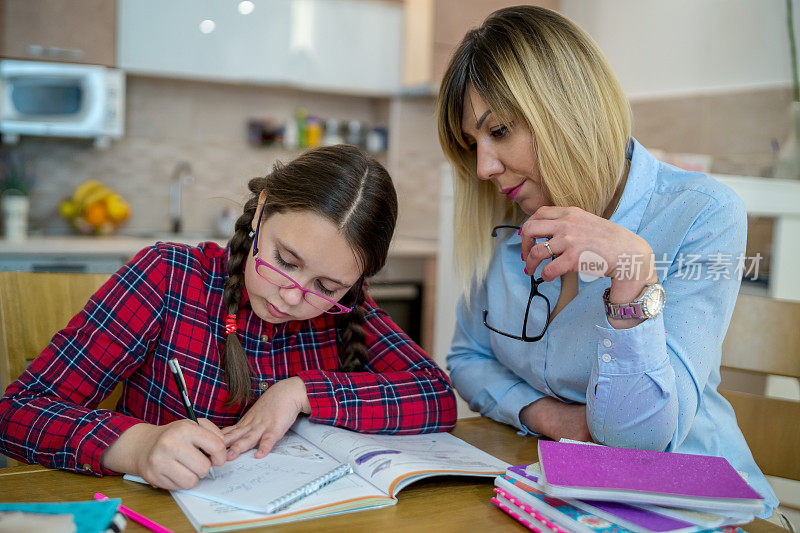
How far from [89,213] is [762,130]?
8.91 ft

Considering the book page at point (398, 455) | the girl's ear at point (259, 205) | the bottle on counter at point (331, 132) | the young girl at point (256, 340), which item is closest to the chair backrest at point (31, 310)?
the young girl at point (256, 340)

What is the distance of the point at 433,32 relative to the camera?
3514mm

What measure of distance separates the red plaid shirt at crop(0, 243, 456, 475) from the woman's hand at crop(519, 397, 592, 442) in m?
0.13

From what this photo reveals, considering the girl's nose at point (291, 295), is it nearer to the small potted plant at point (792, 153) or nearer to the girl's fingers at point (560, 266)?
the girl's fingers at point (560, 266)

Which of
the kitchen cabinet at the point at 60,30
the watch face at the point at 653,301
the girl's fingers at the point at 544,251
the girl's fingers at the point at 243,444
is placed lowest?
the girl's fingers at the point at 243,444

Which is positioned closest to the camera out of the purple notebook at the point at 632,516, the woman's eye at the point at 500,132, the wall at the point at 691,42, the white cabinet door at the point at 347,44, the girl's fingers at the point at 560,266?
the purple notebook at the point at 632,516

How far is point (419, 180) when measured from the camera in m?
4.02

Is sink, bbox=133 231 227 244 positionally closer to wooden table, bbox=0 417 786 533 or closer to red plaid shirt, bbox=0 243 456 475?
red plaid shirt, bbox=0 243 456 475

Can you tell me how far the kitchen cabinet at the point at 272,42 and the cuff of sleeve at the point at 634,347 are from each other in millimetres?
2760

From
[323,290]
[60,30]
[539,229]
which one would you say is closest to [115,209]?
[60,30]

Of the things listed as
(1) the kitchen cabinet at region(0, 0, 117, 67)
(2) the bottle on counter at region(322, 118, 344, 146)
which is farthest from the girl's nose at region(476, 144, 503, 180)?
(2) the bottle on counter at region(322, 118, 344, 146)

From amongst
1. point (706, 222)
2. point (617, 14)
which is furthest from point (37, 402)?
point (617, 14)

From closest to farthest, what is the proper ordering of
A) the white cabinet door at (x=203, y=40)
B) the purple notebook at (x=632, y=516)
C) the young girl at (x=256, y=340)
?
the purple notebook at (x=632, y=516) < the young girl at (x=256, y=340) < the white cabinet door at (x=203, y=40)

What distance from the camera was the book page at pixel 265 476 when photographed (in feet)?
2.78
